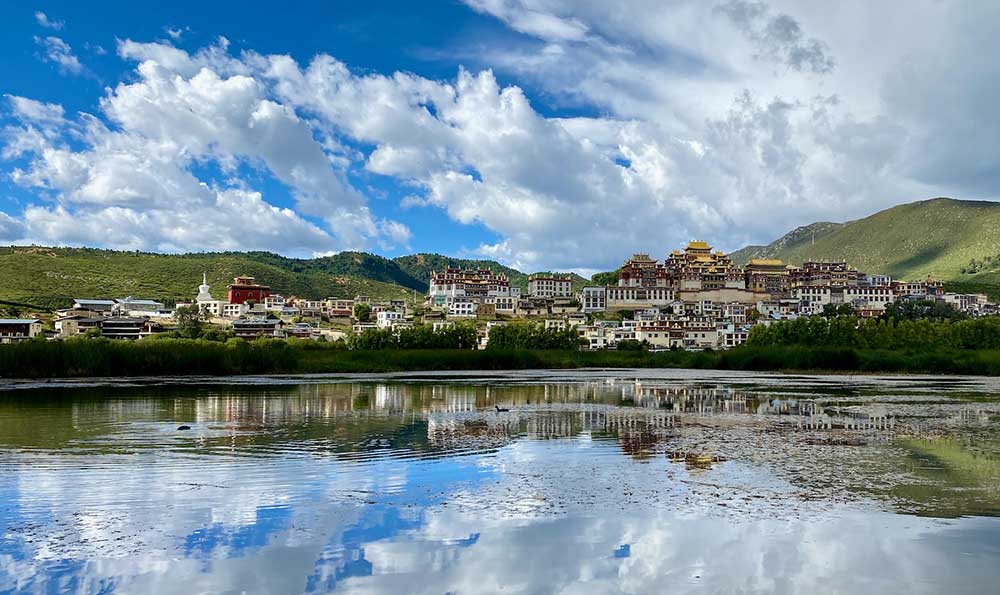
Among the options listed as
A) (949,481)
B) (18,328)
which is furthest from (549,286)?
(949,481)

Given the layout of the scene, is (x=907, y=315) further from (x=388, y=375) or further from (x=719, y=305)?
(x=388, y=375)

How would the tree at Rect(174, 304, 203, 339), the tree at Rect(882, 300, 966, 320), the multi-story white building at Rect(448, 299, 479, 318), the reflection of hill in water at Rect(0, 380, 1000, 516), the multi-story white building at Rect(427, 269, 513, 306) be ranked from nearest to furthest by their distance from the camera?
the reflection of hill in water at Rect(0, 380, 1000, 516)
the tree at Rect(174, 304, 203, 339)
the tree at Rect(882, 300, 966, 320)
the multi-story white building at Rect(448, 299, 479, 318)
the multi-story white building at Rect(427, 269, 513, 306)

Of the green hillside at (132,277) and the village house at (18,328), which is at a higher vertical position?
the green hillside at (132,277)

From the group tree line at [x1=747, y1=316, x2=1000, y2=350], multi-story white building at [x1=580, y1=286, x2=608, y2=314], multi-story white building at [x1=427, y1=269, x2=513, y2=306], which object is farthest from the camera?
multi-story white building at [x1=427, y1=269, x2=513, y2=306]

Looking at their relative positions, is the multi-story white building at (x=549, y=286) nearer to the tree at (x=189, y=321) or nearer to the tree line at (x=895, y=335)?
the tree at (x=189, y=321)

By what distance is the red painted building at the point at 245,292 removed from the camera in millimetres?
132500

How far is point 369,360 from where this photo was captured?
53.2 meters

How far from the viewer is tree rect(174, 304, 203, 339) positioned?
91.6m

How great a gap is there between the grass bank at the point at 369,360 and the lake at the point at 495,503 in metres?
17.8

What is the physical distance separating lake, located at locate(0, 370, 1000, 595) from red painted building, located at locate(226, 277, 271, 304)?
11256 cm

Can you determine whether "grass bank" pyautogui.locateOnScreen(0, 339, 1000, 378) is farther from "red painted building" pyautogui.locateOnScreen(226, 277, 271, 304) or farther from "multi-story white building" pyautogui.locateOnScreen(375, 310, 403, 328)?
"red painted building" pyautogui.locateOnScreen(226, 277, 271, 304)

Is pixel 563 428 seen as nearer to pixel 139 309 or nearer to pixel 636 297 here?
pixel 139 309

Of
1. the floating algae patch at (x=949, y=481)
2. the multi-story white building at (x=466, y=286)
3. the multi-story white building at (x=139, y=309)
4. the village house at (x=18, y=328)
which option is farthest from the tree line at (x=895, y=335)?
the multi-story white building at (x=139, y=309)

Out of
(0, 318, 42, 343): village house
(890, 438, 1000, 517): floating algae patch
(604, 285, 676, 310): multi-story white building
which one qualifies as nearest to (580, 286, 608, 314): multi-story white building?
(604, 285, 676, 310): multi-story white building
